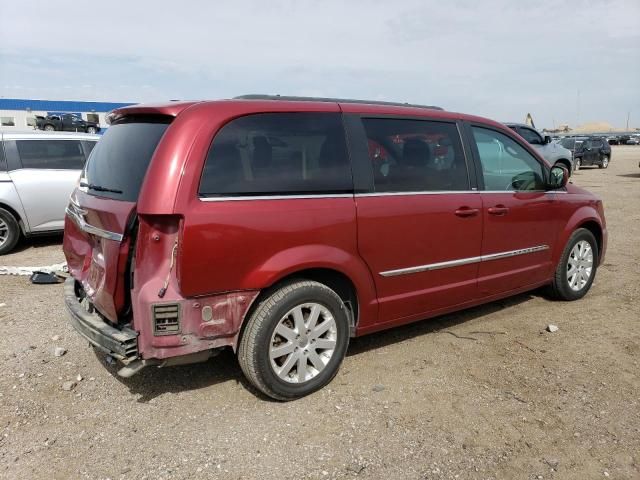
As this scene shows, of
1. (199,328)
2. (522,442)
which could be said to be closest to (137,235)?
(199,328)

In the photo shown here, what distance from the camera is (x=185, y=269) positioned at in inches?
110

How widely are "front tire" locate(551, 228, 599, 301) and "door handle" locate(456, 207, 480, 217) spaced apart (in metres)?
1.50

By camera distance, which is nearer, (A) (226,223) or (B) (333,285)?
(A) (226,223)

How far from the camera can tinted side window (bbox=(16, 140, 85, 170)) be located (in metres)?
7.48

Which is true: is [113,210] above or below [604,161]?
above

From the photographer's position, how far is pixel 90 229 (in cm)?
329

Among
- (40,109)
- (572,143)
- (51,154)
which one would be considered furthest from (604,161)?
(40,109)

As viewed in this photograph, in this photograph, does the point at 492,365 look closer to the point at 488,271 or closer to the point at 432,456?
the point at 488,271

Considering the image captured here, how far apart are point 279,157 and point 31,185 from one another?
223 inches

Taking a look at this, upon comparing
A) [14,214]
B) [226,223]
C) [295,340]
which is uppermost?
[226,223]

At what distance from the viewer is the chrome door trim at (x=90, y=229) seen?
3.00 meters

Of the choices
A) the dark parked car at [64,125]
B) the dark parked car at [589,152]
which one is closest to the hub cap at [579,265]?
the dark parked car at [589,152]

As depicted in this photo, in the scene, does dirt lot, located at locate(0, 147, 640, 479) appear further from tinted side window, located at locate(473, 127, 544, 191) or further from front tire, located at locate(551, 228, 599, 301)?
tinted side window, located at locate(473, 127, 544, 191)

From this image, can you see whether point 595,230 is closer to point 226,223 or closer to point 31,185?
point 226,223
